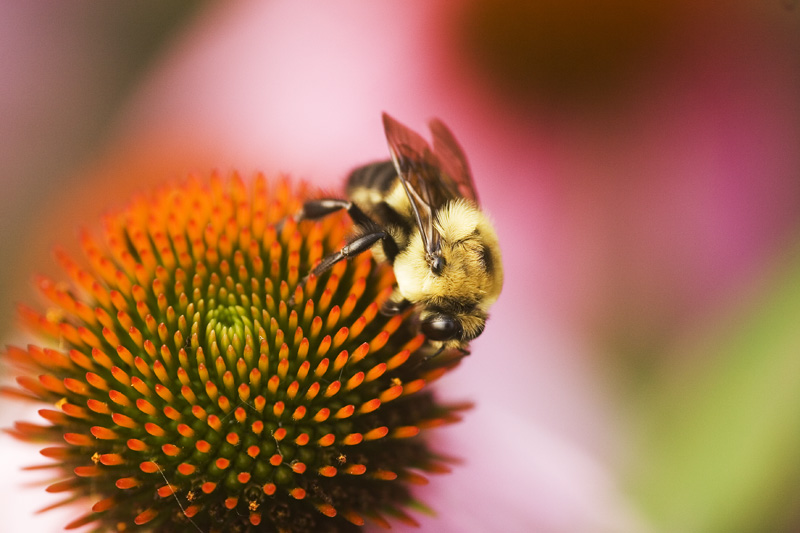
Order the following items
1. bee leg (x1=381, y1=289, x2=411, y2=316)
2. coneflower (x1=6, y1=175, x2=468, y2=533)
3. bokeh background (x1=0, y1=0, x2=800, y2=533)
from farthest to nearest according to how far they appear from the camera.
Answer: bokeh background (x1=0, y1=0, x2=800, y2=533), bee leg (x1=381, y1=289, x2=411, y2=316), coneflower (x1=6, y1=175, x2=468, y2=533)

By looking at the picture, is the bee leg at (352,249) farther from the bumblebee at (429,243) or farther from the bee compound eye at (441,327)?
the bee compound eye at (441,327)

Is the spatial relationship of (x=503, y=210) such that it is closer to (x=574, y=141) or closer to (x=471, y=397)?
(x=574, y=141)

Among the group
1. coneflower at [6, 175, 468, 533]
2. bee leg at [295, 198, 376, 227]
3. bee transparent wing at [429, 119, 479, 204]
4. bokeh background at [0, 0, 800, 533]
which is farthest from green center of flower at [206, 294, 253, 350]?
bokeh background at [0, 0, 800, 533]

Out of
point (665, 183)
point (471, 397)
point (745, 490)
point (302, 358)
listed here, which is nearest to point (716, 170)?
point (665, 183)

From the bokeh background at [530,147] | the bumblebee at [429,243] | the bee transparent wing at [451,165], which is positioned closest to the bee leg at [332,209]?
the bumblebee at [429,243]

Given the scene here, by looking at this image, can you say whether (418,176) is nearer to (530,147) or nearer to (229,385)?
(229,385)

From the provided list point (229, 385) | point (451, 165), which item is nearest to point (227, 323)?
point (229, 385)

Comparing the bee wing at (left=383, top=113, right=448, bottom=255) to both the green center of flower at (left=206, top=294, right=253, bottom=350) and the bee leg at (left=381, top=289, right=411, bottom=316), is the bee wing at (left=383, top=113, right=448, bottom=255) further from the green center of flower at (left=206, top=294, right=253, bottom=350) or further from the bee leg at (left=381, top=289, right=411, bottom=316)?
the green center of flower at (left=206, top=294, right=253, bottom=350)
